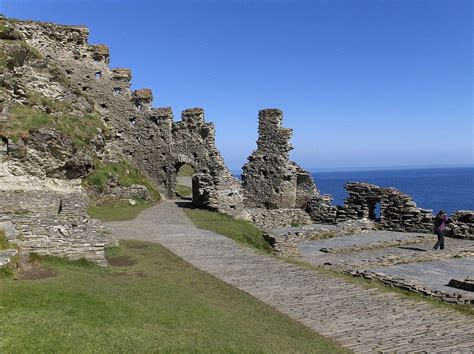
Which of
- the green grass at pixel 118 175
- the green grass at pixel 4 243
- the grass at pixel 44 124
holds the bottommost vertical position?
the green grass at pixel 4 243

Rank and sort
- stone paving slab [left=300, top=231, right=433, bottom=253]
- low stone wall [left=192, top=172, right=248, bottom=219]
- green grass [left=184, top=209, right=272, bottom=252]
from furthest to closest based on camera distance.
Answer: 1. low stone wall [left=192, top=172, right=248, bottom=219]
2. green grass [left=184, top=209, right=272, bottom=252]
3. stone paving slab [left=300, top=231, right=433, bottom=253]

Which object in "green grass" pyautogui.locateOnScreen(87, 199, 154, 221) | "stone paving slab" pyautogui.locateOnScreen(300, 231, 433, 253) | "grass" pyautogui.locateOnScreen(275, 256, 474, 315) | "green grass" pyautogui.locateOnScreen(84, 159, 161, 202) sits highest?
"green grass" pyautogui.locateOnScreen(84, 159, 161, 202)

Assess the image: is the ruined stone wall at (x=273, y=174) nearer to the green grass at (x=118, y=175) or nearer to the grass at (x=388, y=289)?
the green grass at (x=118, y=175)

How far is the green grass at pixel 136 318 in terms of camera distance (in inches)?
354

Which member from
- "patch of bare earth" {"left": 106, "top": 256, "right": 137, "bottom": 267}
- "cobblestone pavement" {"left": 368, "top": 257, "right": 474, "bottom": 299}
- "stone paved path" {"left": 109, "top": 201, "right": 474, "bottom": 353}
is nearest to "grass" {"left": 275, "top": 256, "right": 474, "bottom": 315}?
"stone paved path" {"left": 109, "top": 201, "right": 474, "bottom": 353}

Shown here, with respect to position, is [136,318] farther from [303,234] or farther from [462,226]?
[462,226]

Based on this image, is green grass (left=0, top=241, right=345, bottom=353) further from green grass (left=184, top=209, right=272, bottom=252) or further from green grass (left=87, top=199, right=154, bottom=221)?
green grass (left=87, top=199, right=154, bottom=221)

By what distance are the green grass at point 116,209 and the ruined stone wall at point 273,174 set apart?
1028 cm

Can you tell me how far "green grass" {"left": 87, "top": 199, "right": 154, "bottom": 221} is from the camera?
2999 cm

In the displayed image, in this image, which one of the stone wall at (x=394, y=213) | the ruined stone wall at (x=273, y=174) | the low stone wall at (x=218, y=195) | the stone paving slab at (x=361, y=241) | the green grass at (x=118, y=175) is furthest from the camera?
the ruined stone wall at (x=273, y=174)

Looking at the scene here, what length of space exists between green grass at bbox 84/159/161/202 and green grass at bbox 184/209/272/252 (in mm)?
5993

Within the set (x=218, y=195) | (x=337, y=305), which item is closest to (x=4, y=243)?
(x=337, y=305)

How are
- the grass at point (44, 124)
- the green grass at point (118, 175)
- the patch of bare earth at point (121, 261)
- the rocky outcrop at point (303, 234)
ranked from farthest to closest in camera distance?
the green grass at point (118, 175) → the grass at point (44, 124) → the rocky outcrop at point (303, 234) → the patch of bare earth at point (121, 261)

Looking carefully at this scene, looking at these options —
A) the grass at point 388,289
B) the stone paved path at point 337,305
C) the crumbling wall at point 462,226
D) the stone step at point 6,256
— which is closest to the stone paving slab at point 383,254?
the crumbling wall at point 462,226
